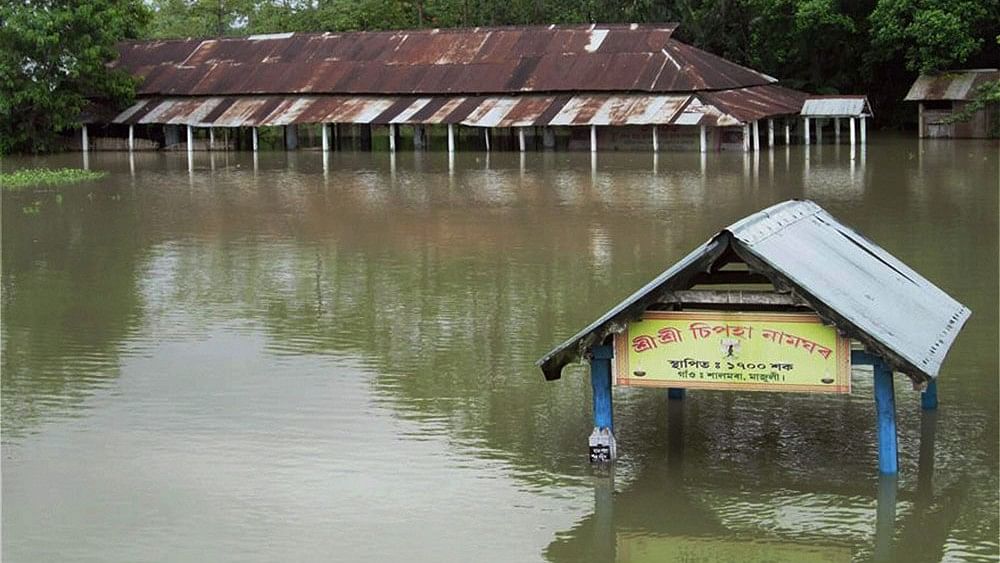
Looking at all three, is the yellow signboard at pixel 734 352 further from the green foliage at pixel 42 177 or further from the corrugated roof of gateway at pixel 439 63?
the corrugated roof of gateway at pixel 439 63

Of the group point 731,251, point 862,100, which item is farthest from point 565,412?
point 862,100

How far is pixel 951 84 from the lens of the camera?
37844 millimetres

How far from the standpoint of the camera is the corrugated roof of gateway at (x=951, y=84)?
122 feet

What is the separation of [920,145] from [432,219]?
1873 cm

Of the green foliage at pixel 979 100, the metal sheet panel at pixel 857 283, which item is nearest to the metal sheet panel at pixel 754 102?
the green foliage at pixel 979 100

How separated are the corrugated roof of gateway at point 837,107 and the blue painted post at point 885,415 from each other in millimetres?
29120

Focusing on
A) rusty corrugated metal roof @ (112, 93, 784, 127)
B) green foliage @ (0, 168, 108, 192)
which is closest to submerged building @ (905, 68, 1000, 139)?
rusty corrugated metal roof @ (112, 93, 784, 127)

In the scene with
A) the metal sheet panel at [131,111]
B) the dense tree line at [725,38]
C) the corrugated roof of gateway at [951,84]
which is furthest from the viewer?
the metal sheet panel at [131,111]

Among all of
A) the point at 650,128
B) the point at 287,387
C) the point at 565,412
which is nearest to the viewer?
the point at 565,412

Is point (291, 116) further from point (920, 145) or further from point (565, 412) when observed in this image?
point (565, 412)

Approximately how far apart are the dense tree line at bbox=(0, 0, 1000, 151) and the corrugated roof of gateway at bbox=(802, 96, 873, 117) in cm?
262

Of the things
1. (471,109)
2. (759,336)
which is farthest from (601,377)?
(471,109)

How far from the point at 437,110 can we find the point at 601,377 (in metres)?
31.4

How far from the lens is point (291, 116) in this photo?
4022 centimetres
